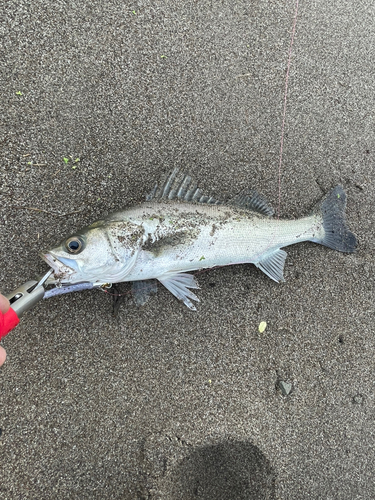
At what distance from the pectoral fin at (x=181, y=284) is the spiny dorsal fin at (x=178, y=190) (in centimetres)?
59

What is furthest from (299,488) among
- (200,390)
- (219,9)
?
(219,9)

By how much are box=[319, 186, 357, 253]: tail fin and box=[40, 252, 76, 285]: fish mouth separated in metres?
2.07

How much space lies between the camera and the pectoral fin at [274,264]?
8.29 ft

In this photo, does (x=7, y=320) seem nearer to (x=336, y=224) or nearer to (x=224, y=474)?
(x=224, y=474)

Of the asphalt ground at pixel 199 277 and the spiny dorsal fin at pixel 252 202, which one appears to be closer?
the asphalt ground at pixel 199 277

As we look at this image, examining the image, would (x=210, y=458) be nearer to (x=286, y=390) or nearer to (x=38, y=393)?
(x=286, y=390)

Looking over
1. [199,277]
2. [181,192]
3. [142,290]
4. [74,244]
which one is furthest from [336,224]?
[74,244]

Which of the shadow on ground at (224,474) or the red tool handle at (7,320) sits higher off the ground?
the red tool handle at (7,320)

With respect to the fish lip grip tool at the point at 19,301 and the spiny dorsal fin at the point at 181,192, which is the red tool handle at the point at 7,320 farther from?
the spiny dorsal fin at the point at 181,192

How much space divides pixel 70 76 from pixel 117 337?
211 cm

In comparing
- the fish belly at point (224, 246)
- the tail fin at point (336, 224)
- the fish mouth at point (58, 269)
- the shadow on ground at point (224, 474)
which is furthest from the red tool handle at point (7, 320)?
the tail fin at point (336, 224)

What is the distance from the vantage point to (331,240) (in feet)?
8.75

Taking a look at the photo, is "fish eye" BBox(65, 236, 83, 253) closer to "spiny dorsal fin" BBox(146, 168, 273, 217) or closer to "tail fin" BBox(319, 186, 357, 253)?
"spiny dorsal fin" BBox(146, 168, 273, 217)

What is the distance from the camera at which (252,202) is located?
8.32ft
